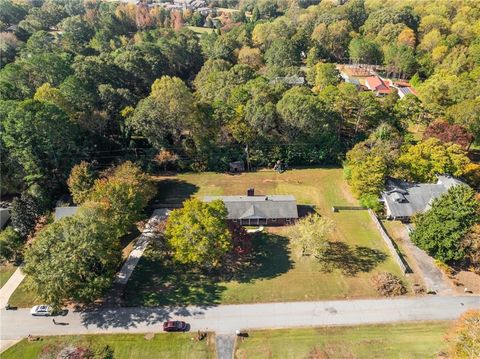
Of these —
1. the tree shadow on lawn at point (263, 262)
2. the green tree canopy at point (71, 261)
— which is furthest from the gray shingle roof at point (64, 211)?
the tree shadow on lawn at point (263, 262)

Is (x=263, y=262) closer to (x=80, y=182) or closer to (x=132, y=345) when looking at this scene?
(x=132, y=345)

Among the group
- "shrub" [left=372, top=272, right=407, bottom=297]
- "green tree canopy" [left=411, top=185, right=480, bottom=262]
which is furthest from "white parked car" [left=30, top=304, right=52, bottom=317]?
"green tree canopy" [left=411, top=185, right=480, bottom=262]

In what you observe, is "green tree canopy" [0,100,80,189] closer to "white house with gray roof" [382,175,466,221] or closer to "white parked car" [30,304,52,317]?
"white parked car" [30,304,52,317]

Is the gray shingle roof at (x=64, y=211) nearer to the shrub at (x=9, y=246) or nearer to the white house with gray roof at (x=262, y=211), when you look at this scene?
the shrub at (x=9, y=246)

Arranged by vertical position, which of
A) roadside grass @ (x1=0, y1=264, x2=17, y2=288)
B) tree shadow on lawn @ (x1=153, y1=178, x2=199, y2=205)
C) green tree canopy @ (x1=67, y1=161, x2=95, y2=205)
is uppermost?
green tree canopy @ (x1=67, y1=161, x2=95, y2=205)

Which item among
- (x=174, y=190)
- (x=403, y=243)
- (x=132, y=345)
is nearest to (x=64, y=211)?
(x=174, y=190)

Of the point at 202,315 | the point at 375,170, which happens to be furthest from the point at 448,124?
the point at 202,315
